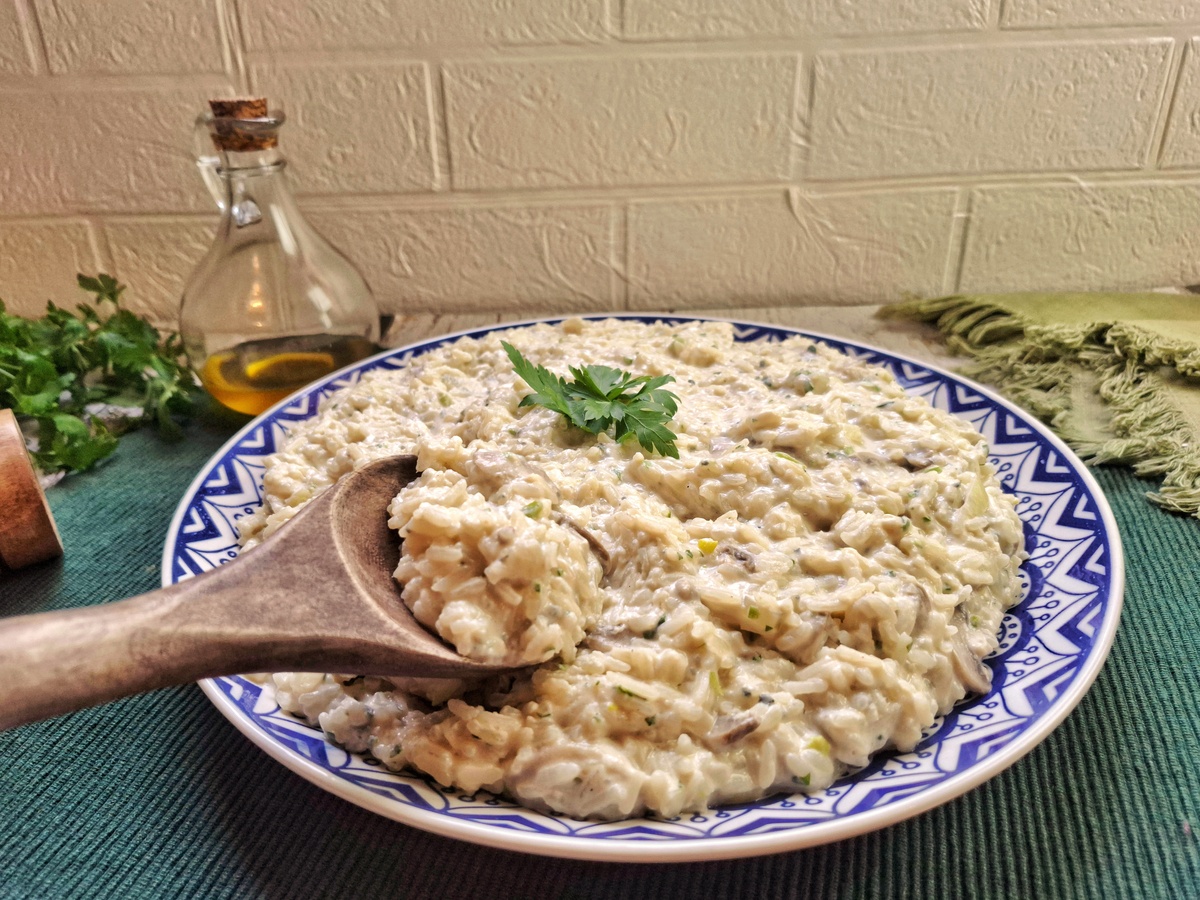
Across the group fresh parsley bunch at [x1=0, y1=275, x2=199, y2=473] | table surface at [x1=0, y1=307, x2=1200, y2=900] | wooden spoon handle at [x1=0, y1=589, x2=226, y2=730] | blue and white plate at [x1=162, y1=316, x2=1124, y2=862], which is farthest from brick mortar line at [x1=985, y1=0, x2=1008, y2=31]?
wooden spoon handle at [x1=0, y1=589, x2=226, y2=730]

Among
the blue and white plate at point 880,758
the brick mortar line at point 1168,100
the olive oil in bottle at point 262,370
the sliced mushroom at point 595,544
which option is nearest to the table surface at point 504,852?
the blue and white plate at point 880,758

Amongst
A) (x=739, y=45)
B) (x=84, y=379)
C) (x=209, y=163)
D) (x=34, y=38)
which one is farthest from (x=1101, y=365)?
(x=34, y=38)

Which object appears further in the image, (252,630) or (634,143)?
(634,143)

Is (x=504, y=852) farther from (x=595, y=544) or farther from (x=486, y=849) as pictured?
(x=595, y=544)

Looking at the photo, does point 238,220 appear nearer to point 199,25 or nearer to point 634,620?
point 199,25

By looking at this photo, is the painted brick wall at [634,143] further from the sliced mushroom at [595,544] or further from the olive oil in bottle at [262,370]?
the sliced mushroom at [595,544]
